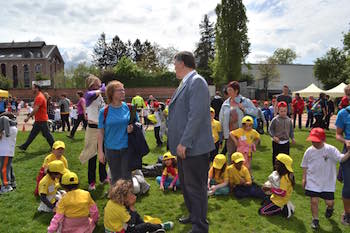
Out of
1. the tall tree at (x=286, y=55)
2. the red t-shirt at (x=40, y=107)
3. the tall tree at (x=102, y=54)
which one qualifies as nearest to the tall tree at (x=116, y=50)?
the tall tree at (x=102, y=54)

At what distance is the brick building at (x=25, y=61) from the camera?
72.6 meters

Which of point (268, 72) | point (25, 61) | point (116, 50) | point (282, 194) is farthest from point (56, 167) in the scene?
point (25, 61)

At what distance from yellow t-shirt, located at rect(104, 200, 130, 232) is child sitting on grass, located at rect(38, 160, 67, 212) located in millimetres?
1335

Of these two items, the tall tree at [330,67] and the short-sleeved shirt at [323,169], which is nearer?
the short-sleeved shirt at [323,169]

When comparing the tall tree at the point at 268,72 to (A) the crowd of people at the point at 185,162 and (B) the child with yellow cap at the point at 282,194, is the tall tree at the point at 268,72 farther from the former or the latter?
(B) the child with yellow cap at the point at 282,194

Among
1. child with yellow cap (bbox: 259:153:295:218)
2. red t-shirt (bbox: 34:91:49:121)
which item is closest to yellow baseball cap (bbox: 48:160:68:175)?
child with yellow cap (bbox: 259:153:295:218)

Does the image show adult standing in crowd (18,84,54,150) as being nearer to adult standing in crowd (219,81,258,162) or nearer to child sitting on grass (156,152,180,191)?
child sitting on grass (156,152,180,191)

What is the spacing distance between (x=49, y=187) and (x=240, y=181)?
346cm

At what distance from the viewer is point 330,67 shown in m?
43.2

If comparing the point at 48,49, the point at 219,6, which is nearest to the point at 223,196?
the point at 219,6

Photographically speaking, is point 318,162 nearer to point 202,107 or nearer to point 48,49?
point 202,107

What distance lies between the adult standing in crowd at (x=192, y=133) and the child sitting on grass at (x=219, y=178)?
7.35 ft

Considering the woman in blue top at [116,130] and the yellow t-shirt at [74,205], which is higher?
the woman in blue top at [116,130]

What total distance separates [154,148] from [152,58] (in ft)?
152
